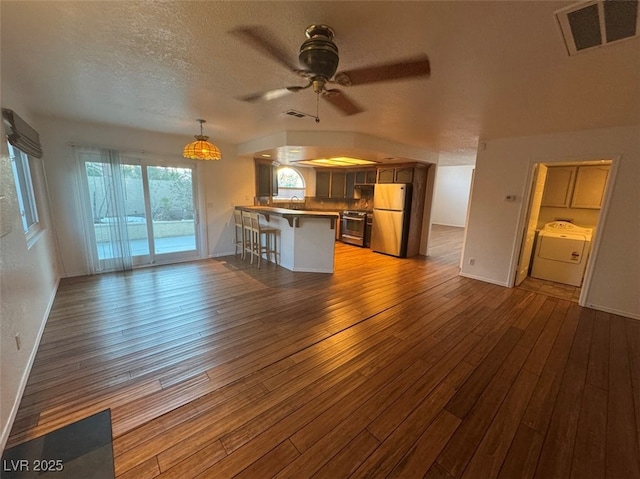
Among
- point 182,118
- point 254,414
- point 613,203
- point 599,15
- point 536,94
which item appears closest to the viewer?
point 599,15

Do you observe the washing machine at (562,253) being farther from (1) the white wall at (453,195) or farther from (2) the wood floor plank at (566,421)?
(1) the white wall at (453,195)

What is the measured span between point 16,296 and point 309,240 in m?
3.48

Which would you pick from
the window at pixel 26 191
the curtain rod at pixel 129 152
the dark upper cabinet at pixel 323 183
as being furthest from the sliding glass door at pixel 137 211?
the dark upper cabinet at pixel 323 183

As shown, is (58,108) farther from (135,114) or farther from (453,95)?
(453,95)

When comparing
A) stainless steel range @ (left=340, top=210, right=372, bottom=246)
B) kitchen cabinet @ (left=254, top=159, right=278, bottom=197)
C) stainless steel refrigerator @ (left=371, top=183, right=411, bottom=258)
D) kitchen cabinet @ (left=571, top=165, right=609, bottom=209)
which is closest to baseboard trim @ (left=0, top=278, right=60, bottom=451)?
kitchen cabinet @ (left=254, top=159, right=278, bottom=197)

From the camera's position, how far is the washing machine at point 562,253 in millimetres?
4199

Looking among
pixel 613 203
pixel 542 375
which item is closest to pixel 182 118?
pixel 542 375

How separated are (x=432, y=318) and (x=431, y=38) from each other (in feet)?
8.99

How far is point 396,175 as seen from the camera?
608 centimetres

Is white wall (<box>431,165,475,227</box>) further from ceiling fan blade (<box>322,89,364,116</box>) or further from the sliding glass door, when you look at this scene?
the sliding glass door

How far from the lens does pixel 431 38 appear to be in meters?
1.61

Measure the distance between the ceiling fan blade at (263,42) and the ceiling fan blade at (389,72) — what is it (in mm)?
427

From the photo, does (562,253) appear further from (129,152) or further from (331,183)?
(129,152)

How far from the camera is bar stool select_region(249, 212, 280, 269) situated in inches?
195
